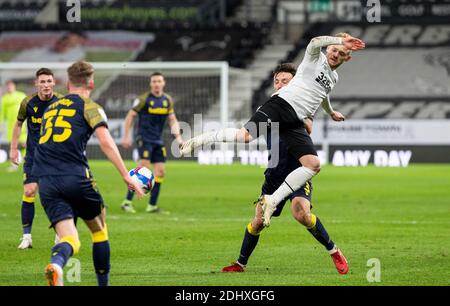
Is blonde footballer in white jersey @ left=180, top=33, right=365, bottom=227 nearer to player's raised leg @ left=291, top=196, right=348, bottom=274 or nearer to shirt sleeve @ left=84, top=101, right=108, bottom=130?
player's raised leg @ left=291, top=196, right=348, bottom=274

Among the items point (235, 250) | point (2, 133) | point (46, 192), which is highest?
point (46, 192)

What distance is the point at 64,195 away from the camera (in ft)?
28.3

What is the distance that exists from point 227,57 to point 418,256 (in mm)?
28066

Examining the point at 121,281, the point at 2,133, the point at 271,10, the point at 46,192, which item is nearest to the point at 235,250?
the point at 121,281

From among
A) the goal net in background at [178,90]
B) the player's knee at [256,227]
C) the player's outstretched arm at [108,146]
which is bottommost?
the goal net in background at [178,90]

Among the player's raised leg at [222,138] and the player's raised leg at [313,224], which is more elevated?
the player's raised leg at [222,138]

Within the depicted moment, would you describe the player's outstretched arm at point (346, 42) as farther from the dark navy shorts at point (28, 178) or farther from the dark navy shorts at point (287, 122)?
the dark navy shorts at point (28, 178)

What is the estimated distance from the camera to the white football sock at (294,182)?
417 inches

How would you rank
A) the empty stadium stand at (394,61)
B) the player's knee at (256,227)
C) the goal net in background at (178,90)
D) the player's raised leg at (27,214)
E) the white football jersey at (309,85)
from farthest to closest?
the empty stadium stand at (394,61) < the goal net in background at (178,90) < the player's raised leg at (27,214) < the player's knee at (256,227) < the white football jersey at (309,85)

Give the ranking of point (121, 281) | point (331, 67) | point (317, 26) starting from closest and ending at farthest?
point (121, 281) → point (331, 67) → point (317, 26)

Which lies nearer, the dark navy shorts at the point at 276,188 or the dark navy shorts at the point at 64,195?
the dark navy shorts at the point at 64,195

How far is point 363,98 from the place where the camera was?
35.4m

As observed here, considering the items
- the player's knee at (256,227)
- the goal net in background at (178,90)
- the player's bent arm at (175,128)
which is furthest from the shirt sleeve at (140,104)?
the goal net in background at (178,90)
